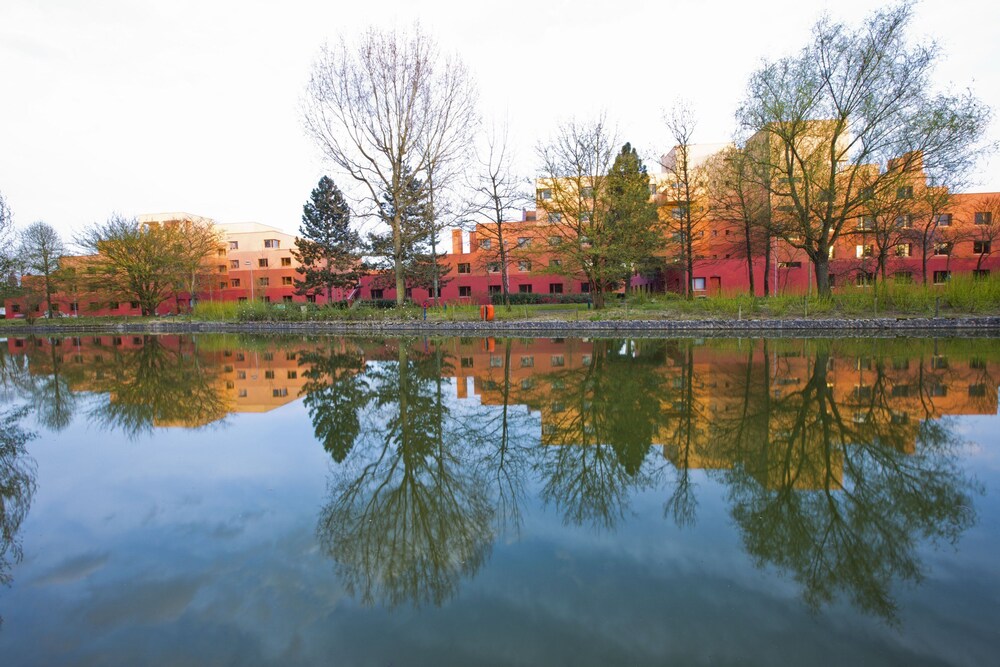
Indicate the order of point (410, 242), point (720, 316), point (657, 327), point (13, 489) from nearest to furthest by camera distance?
point (13, 489), point (657, 327), point (720, 316), point (410, 242)

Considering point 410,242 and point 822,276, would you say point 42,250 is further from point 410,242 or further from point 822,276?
point 822,276

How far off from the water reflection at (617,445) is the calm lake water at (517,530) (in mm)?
30

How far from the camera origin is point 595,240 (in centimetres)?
2377

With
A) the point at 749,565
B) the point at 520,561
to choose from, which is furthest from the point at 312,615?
the point at 749,565

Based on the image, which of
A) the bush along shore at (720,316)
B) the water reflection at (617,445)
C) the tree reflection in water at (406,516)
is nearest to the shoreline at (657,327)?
the bush along shore at (720,316)

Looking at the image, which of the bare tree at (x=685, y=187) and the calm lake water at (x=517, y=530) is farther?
the bare tree at (x=685, y=187)

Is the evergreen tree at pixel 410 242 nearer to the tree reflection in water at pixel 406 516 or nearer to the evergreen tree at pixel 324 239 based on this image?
the evergreen tree at pixel 324 239

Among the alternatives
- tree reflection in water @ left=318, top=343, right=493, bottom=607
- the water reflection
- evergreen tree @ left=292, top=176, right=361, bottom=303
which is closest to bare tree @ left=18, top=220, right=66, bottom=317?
evergreen tree @ left=292, top=176, right=361, bottom=303

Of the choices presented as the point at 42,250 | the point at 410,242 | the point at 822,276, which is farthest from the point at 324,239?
the point at 822,276

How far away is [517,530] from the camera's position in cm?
340

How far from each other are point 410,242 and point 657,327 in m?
14.1

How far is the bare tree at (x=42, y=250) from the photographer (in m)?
38.4

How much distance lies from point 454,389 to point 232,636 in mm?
6089

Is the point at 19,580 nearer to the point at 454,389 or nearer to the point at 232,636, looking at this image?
the point at 232,636
